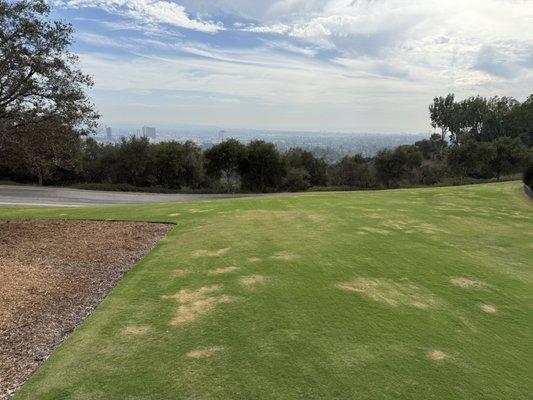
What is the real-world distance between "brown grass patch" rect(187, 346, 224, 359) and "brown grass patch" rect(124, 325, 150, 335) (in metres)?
1.05

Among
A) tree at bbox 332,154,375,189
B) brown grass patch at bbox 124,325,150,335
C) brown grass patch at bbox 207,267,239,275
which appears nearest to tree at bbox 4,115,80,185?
brown grass patch at bbox 207,267,239,275

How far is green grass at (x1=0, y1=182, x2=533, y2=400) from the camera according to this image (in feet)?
16.1

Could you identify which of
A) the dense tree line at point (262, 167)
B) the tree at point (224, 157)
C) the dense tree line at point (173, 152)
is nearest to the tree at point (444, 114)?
the dense tree line at point (173, 152)

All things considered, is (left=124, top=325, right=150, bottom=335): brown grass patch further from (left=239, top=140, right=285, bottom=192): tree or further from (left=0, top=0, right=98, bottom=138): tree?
(left=239, top=140, right=285, bottom=192): tree

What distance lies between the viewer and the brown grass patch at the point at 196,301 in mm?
6618

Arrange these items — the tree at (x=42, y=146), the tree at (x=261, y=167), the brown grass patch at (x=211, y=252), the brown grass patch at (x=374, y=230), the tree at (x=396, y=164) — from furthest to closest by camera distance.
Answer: the tree at (x=396, y=164), the tree at (x=261, y=167), the brown grass patch at (x=374, y=230), the tree at (x=42, y=146), the brown grass patch at (x=211, y=252)

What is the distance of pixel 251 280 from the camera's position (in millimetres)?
8133

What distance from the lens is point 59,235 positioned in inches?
478

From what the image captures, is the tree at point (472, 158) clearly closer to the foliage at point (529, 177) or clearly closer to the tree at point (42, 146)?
the foliage at point (529, 177)

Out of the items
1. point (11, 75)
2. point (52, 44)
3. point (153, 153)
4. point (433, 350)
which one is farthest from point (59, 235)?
point (153, 153)

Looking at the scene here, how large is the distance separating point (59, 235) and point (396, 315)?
9873mm

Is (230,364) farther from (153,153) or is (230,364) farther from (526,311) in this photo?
Result: (153,153)

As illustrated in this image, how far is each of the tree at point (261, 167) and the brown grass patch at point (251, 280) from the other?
37.1 meters

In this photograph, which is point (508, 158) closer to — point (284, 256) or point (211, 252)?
point (284, 256)
